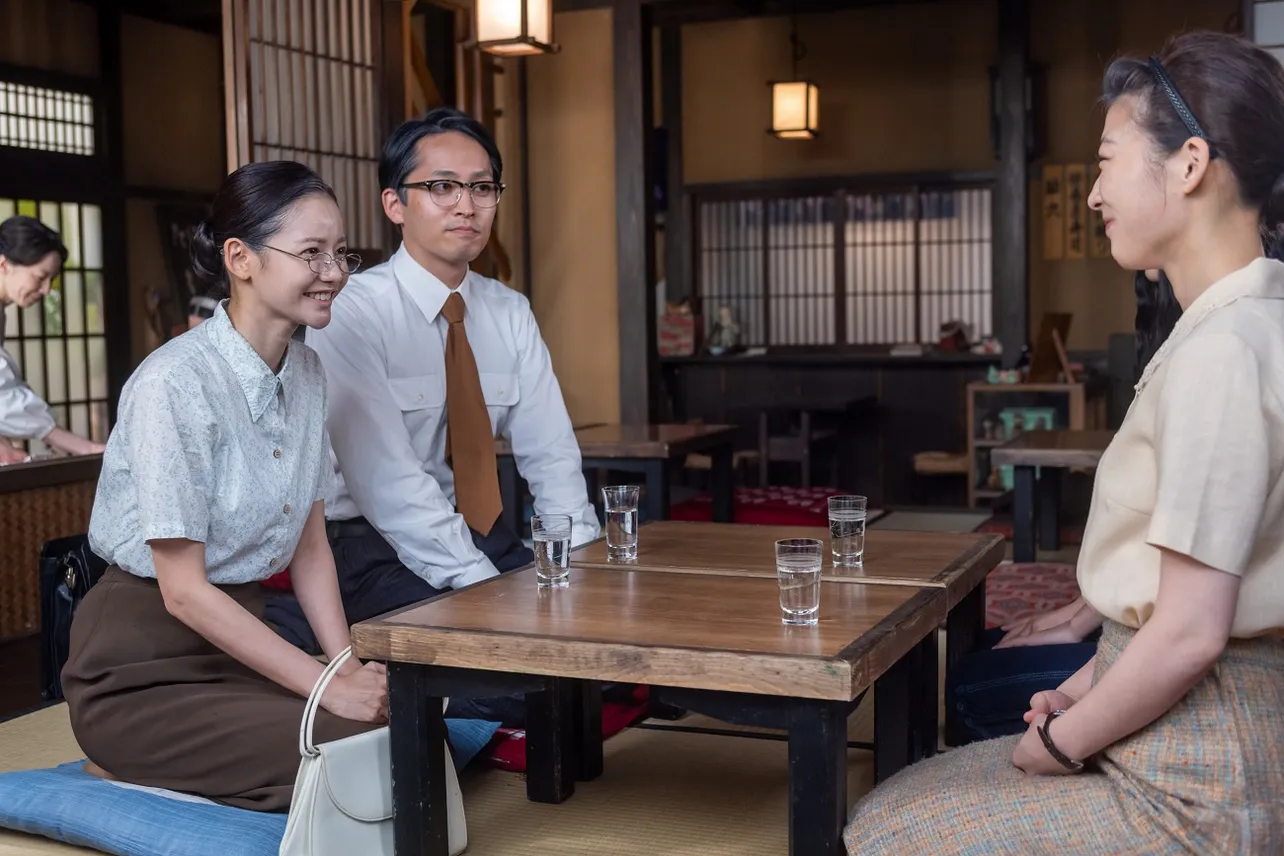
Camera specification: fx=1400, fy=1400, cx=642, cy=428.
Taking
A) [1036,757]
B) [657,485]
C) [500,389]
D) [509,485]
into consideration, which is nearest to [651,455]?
[657,485]

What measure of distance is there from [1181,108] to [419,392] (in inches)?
72.4

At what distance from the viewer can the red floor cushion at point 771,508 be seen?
6.70 m

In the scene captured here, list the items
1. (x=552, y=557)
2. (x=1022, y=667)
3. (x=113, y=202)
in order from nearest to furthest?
(x=552, y=557)
(x=1022, y=667)
(x=113, y=202)

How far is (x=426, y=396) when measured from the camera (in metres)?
3.03

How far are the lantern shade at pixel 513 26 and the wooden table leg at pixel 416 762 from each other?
387cm

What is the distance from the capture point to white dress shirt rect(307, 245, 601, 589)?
2838 mm

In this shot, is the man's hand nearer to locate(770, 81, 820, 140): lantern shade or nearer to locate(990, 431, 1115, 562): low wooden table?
locate(990, 431, 1115, 562): low wooden table

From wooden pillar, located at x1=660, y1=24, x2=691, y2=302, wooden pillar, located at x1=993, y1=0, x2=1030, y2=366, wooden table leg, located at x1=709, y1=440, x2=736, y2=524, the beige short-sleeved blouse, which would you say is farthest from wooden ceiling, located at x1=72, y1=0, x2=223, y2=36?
the beige short-sleeved blouse

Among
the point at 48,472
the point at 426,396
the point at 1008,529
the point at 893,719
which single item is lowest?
the point at 1008,529

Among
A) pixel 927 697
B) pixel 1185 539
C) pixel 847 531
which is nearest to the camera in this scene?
pixel 1185 539

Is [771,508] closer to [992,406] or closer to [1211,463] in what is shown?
[992,406]

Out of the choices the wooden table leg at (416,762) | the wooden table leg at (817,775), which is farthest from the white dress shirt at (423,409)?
the wooden table leg at (817,775)

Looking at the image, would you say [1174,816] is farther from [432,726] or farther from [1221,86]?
[432,726]

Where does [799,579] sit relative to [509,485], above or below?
above
